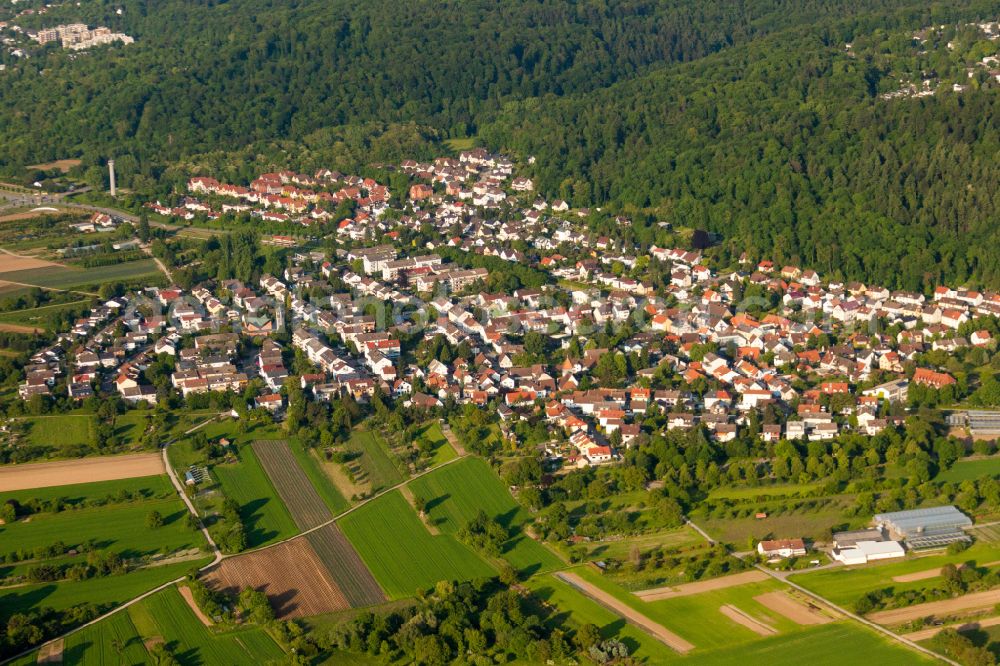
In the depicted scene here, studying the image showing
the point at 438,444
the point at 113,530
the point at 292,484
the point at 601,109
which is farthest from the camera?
the point at 601,109

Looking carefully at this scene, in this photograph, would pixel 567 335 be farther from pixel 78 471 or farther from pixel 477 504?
pixel 78 471

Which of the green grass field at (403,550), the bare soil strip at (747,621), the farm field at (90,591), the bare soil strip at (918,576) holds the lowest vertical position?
the bare soil strip at (918,576)

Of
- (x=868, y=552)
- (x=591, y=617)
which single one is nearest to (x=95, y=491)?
(x=591, y=617)

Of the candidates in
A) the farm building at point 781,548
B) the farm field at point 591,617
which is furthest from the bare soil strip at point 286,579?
the farm building at point 781,548

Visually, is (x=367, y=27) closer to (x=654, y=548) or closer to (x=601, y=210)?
(x=601, y=210)

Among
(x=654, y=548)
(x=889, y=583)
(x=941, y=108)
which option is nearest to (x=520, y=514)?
(x=654, y=548)

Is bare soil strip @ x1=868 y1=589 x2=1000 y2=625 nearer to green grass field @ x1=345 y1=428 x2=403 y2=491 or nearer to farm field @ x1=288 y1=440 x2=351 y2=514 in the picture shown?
green grass field @ x1=345 y1=428 x2=403 y2=491

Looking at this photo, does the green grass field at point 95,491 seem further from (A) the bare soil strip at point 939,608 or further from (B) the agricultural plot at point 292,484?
(A) the bare soil strip at point 939,608
